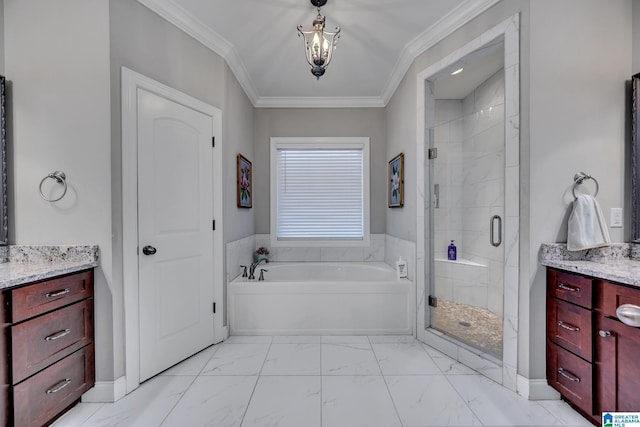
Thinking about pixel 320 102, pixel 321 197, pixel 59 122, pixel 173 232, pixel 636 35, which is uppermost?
pixel 320 102

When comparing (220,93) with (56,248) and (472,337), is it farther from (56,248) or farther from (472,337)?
(472,337)

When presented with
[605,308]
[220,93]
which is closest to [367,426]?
[605,308]

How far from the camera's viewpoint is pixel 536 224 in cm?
165

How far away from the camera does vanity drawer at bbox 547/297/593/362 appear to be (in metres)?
1.41

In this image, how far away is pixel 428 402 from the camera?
1636 millimetres

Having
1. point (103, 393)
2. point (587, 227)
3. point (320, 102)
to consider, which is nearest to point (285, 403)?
point (103, 393)

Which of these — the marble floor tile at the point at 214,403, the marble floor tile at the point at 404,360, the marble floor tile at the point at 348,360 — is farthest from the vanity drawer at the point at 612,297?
the marble floor tile at the point at 214,403

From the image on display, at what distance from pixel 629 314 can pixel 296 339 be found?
7.09 ft

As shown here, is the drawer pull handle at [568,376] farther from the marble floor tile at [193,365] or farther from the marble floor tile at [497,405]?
the marble floor tile at [193,365]

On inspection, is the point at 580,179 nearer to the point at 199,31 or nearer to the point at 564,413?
the point at 564,413

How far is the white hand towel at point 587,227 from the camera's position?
1.52m

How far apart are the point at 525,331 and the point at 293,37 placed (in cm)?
275

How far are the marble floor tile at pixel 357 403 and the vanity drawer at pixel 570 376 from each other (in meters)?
0.97

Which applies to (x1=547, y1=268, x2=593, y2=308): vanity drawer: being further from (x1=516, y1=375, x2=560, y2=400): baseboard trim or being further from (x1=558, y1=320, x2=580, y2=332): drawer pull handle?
(x1=516, y1=375, x2=560, y2=400): baseboard trim
